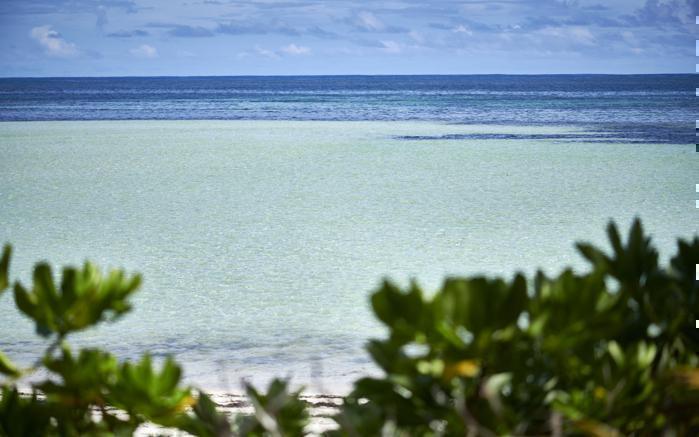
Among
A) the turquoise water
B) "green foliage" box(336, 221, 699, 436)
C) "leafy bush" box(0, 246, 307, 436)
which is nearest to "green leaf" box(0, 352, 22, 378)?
"leafy bush" box(0, 246, 307, 436)

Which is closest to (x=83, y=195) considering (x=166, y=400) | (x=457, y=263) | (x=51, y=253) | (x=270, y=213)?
(x=270, y=213)

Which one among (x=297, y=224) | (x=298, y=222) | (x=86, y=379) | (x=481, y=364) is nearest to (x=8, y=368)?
(x=86, y=379)

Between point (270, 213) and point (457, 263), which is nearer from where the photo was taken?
point (457, 263)

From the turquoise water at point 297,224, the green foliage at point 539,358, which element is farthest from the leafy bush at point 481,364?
the turquoise water at point 297,224

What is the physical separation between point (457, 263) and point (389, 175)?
18.6 feet

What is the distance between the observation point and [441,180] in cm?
1170

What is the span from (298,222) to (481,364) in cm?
782

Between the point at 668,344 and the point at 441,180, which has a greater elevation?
the point at 668,344

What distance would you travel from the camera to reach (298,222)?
8477 mm

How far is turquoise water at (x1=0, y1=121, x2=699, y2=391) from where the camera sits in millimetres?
5023

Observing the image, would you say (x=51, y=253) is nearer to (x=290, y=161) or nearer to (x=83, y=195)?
(x=83, y=195)

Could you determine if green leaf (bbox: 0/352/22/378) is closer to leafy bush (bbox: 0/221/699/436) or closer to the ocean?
leafy bush (bbox: 0/221/699/436)

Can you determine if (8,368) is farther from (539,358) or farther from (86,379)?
(539,358)

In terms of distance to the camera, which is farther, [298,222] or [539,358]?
[298,222]
